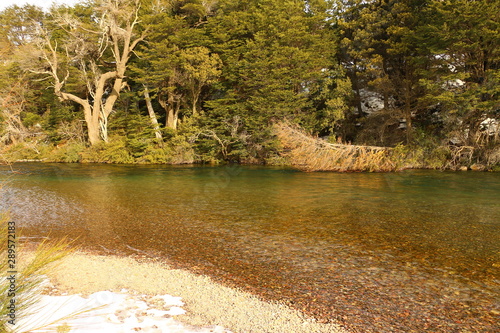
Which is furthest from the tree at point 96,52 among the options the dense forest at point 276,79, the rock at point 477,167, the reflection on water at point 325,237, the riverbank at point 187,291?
the rock at point 477,167

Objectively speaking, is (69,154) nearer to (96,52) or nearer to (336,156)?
(96,52)

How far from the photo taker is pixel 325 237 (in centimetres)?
787

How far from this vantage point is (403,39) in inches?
997

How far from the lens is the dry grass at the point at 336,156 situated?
69.7 ft

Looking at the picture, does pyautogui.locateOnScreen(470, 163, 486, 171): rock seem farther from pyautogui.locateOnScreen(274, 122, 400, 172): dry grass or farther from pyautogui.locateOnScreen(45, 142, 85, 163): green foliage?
pyautogui.locateOnScreen(45, 142, 85, 163): green foliage

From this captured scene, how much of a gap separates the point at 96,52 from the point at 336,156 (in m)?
30.5

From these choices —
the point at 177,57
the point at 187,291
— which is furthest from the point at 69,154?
the point at 187,291

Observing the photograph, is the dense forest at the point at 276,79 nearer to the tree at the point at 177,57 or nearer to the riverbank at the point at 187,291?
the tree at the point at 177,57

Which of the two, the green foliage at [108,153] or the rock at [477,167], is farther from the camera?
the green foliage at [108,153]

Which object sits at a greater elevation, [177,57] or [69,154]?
[177,57]

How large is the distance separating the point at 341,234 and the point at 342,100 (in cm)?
2240

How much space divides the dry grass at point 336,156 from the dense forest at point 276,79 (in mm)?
248

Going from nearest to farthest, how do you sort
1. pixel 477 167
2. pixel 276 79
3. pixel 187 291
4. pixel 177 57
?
1. pixel 187 291
2. pixel 477 167
3. pixel 276 79
4. pixel 177 57

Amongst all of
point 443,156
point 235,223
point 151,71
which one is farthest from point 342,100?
point 235,223
